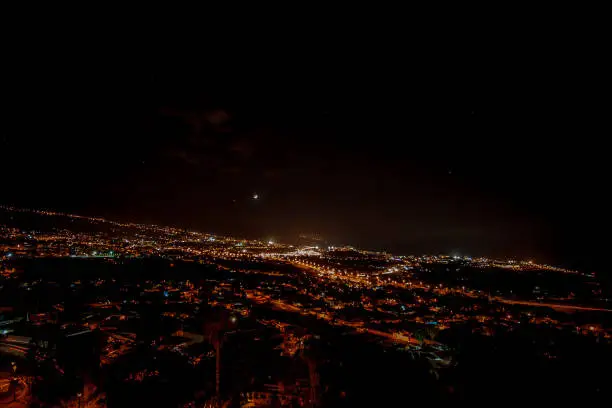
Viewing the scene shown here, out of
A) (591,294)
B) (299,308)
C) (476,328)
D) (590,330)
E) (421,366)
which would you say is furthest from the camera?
(591,294)

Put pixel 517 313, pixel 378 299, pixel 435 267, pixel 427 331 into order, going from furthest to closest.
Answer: pixel 435 267, pixel 378 299, pixel 517 313, pixel 427 331

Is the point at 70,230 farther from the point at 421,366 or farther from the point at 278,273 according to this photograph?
the point at 421,366

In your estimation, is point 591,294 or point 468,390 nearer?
point 468,390

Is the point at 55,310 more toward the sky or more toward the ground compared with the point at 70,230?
more toward the ground

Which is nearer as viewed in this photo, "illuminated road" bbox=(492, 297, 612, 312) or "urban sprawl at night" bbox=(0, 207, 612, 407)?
"urban sprawl at night" bbox=(0, 207, 612, 407)

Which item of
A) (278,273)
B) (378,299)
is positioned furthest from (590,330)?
(278,273)

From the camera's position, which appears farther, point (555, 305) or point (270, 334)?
point (555, 305)

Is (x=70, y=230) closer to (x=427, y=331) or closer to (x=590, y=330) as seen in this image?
(x=427, y=331)

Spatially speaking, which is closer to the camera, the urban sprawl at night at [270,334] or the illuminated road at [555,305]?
the urban sprawl at night at [270,334]

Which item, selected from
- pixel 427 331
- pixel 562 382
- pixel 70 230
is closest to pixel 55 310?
pixel 427 331
